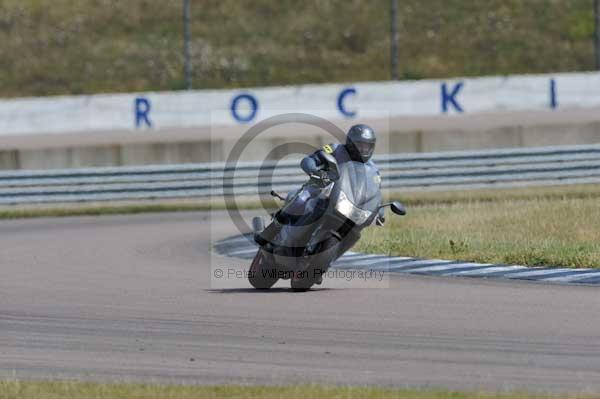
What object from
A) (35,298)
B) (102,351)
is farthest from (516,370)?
(35,298)

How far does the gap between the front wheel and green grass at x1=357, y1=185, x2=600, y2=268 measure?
2.57 m

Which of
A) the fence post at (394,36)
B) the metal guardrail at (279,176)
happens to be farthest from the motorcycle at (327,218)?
the fence post at (394,36)

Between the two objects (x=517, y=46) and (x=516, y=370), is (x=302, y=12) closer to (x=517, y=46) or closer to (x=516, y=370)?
(x=517, y=46)

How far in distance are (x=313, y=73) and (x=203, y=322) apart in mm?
23228

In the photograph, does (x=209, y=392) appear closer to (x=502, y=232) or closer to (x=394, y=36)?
(x=502, y=232)

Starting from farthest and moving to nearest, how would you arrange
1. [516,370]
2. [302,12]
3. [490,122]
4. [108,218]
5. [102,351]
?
[302,12] < [490,122] < [108,218] < [102,351] < [516,370]

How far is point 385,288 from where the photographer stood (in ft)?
42.9

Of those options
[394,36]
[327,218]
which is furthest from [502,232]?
[394,36]

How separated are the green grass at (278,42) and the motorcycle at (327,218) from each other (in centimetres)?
1961

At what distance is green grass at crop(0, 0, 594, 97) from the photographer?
3338 cm

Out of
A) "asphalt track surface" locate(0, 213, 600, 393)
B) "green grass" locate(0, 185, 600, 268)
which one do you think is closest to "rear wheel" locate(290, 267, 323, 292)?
"asphalt track surface" locate(0, 213, 600, 393)

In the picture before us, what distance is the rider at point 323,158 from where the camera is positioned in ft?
40.3

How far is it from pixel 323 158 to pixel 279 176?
1154cm

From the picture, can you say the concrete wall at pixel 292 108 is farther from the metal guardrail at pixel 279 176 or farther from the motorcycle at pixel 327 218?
the motorcycle at pixel 327 218
